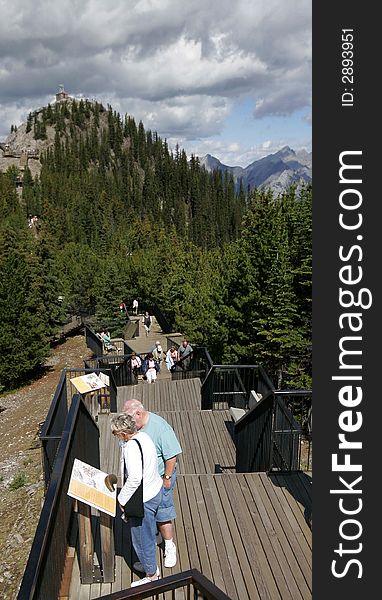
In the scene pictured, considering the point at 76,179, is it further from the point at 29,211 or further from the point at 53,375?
the point at 53,375

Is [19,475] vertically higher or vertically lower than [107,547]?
lower

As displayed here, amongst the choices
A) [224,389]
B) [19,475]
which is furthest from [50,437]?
[19,475]

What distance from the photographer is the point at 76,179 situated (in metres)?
121

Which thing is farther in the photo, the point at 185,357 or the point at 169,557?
the point at 185,357

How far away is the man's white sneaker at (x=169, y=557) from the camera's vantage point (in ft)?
14.2

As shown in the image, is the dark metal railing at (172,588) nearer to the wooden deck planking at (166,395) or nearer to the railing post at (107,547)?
the railing post at (107,547)

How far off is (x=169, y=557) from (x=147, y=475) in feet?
3.31

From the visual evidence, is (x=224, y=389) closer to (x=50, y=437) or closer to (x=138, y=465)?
(x=50, y=437)

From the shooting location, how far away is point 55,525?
3.37 m

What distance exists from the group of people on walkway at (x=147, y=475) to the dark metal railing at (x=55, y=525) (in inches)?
19.6

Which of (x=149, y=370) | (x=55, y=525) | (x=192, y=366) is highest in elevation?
(x=55, y=525)

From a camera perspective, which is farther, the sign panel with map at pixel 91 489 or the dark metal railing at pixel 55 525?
the sign panel with map at pixel 91 489

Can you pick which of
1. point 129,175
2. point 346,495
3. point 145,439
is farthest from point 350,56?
point 129,175

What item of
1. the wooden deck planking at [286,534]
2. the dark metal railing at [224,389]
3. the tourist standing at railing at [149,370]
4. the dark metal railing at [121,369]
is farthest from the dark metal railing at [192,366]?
the wooden deck planking at [286,534]
